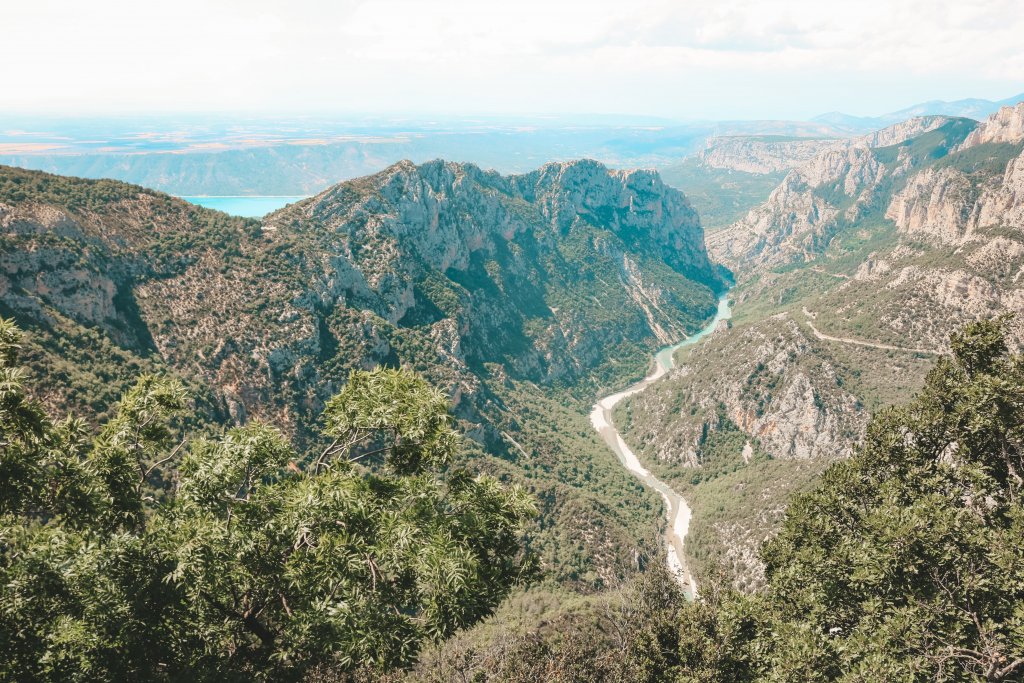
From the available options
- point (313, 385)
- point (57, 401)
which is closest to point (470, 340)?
point (313, 385)

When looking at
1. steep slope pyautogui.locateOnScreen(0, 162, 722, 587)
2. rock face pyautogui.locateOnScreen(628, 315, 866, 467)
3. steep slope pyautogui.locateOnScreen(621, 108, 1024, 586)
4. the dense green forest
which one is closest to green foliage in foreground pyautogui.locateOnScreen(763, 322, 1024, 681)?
the dense green forest

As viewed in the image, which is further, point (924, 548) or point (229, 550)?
point (924, 548)

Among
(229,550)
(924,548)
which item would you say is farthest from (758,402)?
(229,550)

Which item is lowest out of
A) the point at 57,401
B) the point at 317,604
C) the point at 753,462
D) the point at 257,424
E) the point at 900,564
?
the point at 753,462

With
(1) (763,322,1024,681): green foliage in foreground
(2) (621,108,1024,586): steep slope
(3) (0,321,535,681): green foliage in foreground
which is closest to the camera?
(3) (0,321,535,681): green foliage in foreground

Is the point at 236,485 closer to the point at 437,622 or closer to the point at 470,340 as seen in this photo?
the point at 437,622

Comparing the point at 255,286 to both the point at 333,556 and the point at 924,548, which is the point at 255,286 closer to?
the point at 333,556

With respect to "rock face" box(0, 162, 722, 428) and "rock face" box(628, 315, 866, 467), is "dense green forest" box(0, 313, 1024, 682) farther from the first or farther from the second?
"rock face" box(628, 315, 866, 467)

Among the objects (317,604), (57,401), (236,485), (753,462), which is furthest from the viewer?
(753,462)
